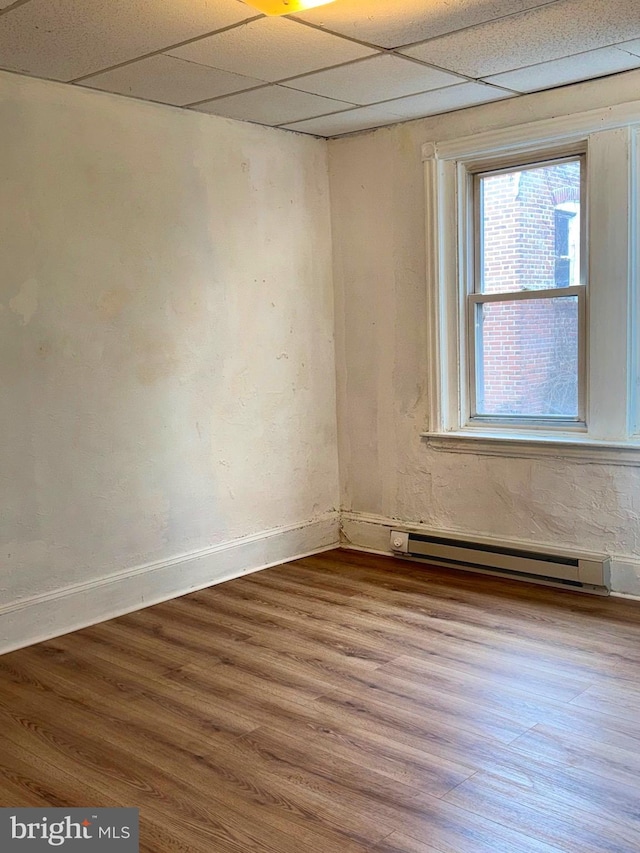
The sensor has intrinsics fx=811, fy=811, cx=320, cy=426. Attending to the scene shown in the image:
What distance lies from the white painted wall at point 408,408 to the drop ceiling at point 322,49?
1.49ft

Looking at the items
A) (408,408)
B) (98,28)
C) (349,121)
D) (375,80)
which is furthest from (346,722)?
(349,121)

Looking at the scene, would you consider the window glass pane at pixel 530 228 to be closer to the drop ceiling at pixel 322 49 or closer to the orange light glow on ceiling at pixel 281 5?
the drop ceiling at pixel 322 49

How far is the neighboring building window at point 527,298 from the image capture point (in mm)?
4227

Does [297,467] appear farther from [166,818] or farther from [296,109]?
[166,818]

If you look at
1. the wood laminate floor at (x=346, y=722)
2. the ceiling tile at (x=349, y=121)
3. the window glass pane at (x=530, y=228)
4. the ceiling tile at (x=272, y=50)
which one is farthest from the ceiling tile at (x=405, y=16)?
the wood laminate floor at (x=346, y=722)

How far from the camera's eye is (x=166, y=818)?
91.8 inches

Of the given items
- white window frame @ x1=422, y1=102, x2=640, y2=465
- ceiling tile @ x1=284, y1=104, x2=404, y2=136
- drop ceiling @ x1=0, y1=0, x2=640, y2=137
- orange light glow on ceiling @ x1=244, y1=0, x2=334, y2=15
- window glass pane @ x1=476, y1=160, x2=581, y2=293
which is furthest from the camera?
ceiling tile @ x1=284, y1=104, x2=404, y2=136

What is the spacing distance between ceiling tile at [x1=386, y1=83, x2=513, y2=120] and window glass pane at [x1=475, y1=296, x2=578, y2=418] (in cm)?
106

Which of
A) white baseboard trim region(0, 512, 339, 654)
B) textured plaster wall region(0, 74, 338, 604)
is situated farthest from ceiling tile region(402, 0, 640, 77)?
white baseboard trim region(0, 512, 339, 654)

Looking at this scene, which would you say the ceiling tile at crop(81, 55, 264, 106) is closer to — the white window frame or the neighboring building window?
the white window frame

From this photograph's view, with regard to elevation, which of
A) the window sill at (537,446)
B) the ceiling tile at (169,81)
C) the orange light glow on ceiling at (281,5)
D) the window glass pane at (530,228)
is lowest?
the window sill at (537,446)

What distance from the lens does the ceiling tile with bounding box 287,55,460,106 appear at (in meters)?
3.56

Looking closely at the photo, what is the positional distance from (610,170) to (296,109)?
5.33 ft
